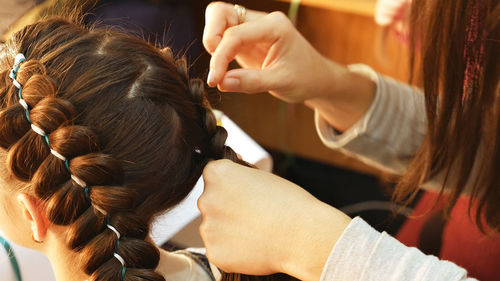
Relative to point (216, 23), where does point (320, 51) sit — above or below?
below

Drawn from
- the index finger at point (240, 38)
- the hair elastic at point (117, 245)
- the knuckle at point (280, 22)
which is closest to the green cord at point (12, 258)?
the hair elastic at point (117, 245)

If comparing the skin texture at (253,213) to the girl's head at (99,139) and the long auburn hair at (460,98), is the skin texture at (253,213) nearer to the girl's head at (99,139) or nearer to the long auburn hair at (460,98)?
the girl's head at (99,139)

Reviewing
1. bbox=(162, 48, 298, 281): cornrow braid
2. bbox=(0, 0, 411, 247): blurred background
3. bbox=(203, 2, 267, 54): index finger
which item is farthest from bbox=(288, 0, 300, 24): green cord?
bbox=(162, 48, 298, 281): cornrow braid

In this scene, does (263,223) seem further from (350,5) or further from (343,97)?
(350,5)

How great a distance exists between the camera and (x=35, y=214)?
0.72m

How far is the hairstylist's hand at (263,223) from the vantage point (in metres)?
0.65

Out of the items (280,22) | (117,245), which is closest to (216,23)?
(280,22)

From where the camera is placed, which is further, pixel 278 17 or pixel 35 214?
pixel 278 17

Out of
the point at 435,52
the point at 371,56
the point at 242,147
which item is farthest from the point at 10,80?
the point at 371,56

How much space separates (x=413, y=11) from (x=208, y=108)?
0.44 meters

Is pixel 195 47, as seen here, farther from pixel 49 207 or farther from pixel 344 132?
pixel 49 207

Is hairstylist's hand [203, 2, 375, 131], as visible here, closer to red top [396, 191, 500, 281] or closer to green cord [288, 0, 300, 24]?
red top [396, 191, 500, 281]

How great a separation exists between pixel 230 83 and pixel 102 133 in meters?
0.20

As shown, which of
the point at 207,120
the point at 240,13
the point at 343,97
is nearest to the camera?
the point at 207,120
